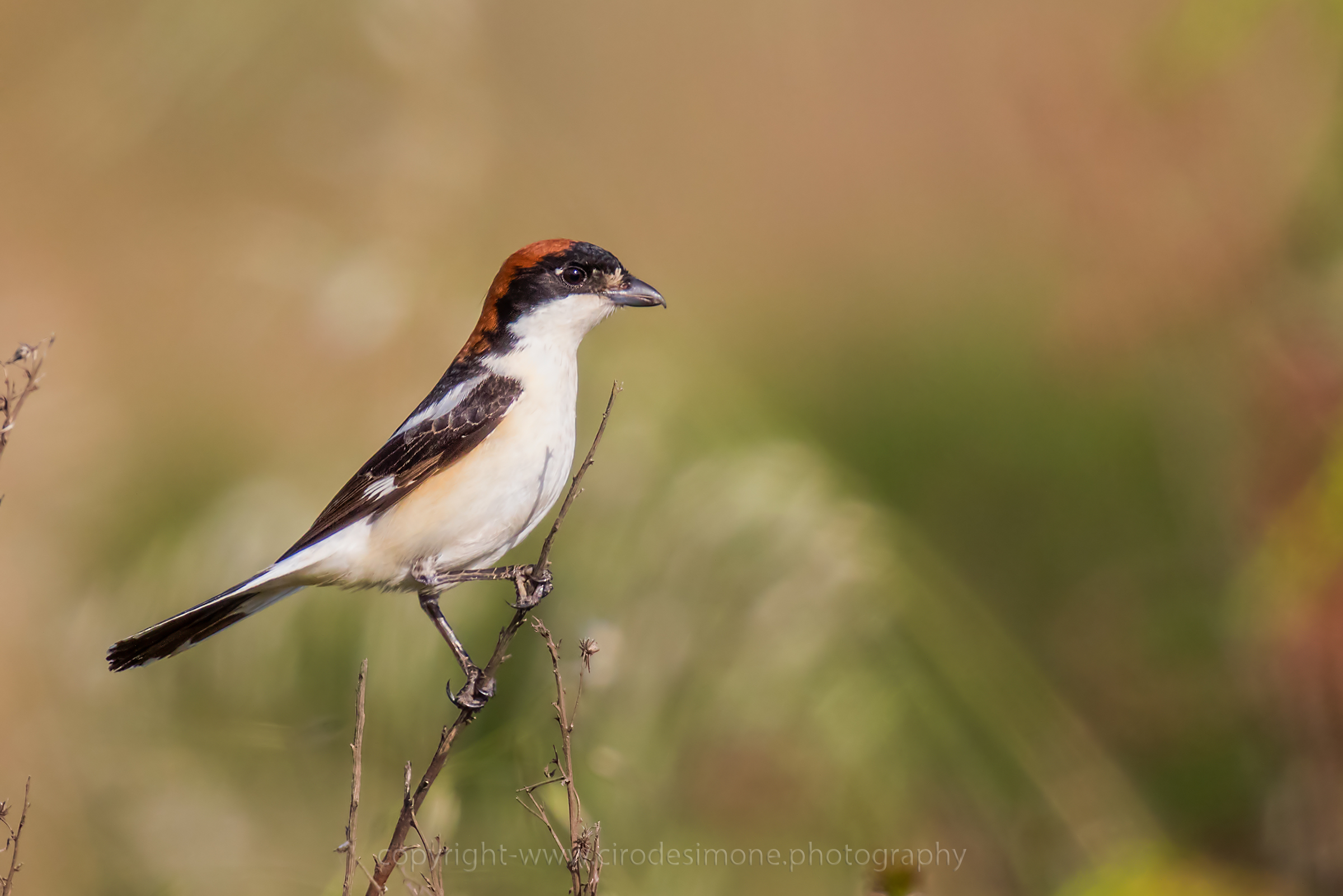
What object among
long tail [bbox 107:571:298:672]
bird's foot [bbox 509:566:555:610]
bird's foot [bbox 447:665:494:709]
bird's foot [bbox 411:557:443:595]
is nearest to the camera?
bird's foot [bbox 509:566:555:610]

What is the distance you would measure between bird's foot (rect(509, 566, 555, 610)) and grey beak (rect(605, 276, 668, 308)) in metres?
0.85

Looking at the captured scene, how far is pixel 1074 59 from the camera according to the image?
18.1 ft

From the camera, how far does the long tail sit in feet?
8.59

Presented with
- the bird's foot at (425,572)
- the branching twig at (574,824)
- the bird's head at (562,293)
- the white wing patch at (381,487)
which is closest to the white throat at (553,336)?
the bird's head at (562,293)

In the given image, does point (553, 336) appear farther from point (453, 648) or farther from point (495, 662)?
point (495, 662)

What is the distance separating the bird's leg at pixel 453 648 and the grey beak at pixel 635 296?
0.91 metres

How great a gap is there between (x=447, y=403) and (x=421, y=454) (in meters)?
0.16

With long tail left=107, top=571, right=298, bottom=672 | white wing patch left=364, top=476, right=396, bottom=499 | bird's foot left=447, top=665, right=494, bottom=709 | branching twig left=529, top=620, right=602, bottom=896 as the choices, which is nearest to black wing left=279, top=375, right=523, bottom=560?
white wing patch left=364, top=476, right=396, bottom=499

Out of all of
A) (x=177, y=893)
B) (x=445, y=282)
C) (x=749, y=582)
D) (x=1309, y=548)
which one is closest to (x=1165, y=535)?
(x=1309, y=548)

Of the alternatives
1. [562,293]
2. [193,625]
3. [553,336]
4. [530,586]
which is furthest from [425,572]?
[562,293]

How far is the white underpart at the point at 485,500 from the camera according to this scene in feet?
9.23

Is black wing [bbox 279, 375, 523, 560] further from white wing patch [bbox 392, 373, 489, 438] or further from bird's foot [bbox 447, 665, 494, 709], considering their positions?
bird's foot [bbox 447, 665, 494, 709]

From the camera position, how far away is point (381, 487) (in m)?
2.99

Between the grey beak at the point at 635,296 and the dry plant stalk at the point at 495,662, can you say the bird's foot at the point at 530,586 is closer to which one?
the dry plant stalk at the point at 495,662
